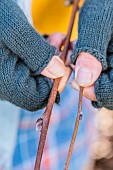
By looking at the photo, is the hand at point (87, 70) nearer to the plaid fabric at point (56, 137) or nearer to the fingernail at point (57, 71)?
the fingernail at point (57, 71)

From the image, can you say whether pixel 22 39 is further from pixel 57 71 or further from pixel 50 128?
pixel 50 128

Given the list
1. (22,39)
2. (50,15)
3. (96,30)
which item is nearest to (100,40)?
(96,30)

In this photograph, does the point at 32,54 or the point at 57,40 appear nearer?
the point at 32,54

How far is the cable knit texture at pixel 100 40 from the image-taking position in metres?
0.66

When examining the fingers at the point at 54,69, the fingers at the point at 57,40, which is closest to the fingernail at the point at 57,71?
the fingers at the point at 54,69

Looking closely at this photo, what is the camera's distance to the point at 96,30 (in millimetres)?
683

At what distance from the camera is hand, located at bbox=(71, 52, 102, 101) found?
0.65 meters

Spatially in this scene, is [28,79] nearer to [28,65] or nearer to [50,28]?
[28,65]

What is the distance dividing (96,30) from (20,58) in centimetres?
12

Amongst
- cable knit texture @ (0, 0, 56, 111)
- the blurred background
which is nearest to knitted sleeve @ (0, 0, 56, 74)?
cable knit texture @ (0, 0, 56, 111)

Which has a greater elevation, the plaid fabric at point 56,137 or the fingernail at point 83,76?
the fingernail at point 83,76

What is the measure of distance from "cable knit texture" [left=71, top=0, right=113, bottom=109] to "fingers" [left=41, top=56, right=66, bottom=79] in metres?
0.03

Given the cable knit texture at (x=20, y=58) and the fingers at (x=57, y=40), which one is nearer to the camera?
the cable knit texture at (x=20, y=58)

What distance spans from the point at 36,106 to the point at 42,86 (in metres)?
0.03
